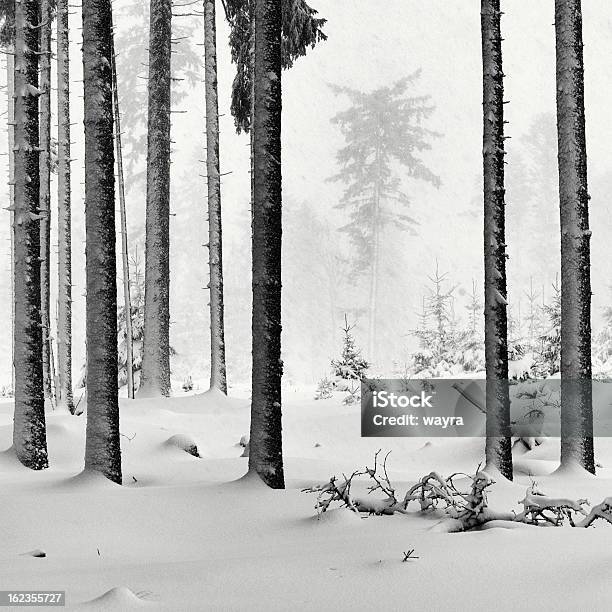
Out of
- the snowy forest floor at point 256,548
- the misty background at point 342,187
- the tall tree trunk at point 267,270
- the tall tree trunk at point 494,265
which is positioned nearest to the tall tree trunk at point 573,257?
the snowy forest floor at point 256,548

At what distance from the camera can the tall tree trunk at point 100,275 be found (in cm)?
758

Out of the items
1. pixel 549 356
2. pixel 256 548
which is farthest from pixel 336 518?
pixel 549 356

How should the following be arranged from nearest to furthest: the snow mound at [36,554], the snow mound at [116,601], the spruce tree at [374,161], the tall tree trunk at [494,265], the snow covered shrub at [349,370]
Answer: the snow mound at [116,601], the snow mound at [36,554], the tall tree trunk at [494,265], the snow covered shrub at [349,370], the spruce tree at [374,161]

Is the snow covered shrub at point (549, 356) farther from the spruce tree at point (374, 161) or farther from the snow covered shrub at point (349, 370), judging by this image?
the spruce tree at point (374, 161)

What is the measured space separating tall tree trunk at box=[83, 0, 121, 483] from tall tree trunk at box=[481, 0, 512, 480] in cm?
395

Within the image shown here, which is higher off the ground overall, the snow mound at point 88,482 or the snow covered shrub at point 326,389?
the snow mound at point 88,482

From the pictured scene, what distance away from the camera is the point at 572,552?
15.1 feet

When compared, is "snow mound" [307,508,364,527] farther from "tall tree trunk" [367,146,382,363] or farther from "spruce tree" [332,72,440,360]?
"spruce tree" [332,72,440,360]

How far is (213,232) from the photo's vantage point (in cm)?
1608

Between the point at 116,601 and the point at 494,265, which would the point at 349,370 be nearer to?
the point at 494,265

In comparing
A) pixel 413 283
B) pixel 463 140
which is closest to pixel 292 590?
pixel 413 283

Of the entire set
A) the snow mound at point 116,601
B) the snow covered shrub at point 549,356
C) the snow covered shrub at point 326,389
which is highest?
the snow covered shrub at point 549,356

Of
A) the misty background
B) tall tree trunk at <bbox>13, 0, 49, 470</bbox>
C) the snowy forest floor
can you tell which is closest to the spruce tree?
the misty background

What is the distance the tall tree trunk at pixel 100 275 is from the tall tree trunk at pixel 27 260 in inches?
55.8
